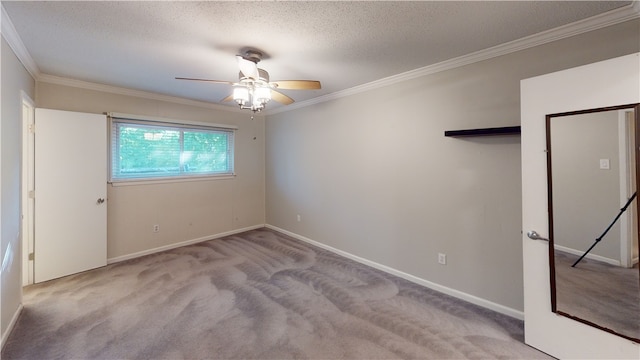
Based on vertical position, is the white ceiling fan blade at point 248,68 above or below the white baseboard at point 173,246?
above

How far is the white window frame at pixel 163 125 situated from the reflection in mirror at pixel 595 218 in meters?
4.43

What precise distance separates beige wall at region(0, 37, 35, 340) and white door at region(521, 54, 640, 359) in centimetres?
385

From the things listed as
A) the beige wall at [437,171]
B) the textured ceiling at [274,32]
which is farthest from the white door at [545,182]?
the textured ceiling at [274,32]

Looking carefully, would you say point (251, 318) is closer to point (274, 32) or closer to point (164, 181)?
point (274, 32)

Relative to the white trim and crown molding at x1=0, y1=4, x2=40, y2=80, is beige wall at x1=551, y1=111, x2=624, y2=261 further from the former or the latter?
the white trim

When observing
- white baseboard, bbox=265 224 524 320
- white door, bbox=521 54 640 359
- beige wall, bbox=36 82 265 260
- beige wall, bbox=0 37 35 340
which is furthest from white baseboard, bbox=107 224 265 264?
white door, bbox=521 54 640 359

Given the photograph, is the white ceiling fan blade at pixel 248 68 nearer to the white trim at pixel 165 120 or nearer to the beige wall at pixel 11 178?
the beige wall at pixel 11 178

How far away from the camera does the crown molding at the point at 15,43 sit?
1791 millimetres

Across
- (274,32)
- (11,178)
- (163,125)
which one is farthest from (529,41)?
(163,125)

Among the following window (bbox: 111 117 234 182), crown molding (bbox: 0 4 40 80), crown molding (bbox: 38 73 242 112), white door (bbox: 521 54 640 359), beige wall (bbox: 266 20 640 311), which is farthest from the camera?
window (bbox: 111 117 234 182)

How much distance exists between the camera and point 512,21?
6.16 ft

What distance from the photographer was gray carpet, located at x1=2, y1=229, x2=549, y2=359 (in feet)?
6.24

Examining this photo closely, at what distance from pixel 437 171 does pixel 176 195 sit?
3.87 meters

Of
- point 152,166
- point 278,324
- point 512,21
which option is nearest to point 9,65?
point 152,166
